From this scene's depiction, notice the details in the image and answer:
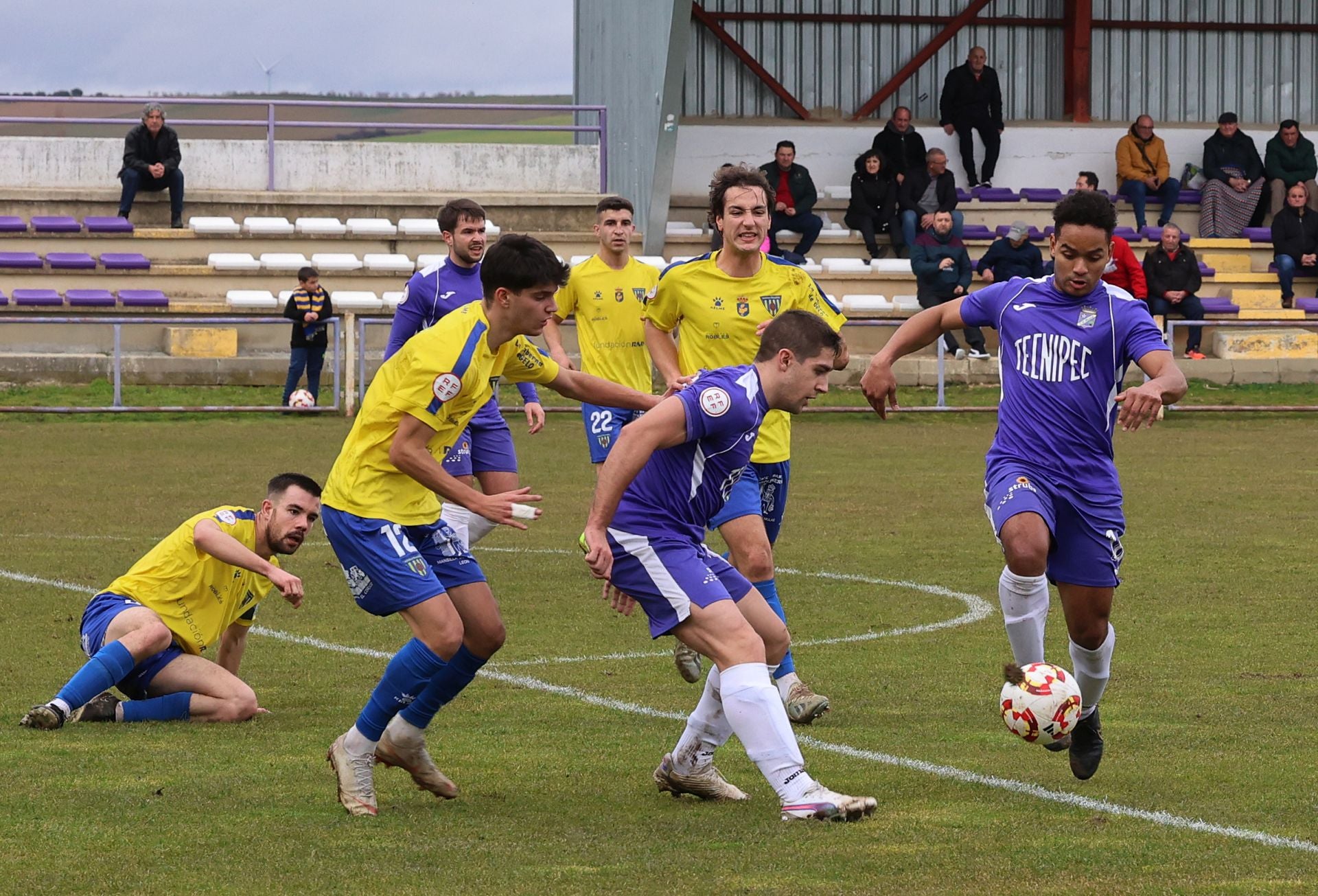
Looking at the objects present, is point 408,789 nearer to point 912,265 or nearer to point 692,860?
point 692,860

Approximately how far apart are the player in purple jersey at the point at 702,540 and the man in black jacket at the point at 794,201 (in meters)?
20.6

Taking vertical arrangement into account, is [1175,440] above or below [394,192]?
below

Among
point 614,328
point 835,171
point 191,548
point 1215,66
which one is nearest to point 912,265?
point 835,171

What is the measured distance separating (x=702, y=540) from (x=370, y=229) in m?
21.9

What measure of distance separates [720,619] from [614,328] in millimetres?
5571

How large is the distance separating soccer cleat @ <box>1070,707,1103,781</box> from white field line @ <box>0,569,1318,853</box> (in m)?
0.15

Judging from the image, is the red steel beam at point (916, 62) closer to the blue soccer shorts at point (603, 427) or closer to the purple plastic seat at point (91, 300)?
the purple plastic seat at point (91, 300)

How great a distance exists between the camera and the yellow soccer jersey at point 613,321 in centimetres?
1095

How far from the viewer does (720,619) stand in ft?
18.2

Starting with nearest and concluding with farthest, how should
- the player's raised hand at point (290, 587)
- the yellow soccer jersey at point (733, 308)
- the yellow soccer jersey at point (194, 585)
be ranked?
the player's raised hand at point (290, 587)
the yellow soccer jersey at point (194, 585)
the yellow soccer jersey at point (733, 308)

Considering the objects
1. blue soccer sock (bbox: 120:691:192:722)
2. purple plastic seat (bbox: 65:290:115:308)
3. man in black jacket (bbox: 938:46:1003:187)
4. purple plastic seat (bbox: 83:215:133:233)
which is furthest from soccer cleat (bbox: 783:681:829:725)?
man in black jacket (bbox: 938:46:1003:187)

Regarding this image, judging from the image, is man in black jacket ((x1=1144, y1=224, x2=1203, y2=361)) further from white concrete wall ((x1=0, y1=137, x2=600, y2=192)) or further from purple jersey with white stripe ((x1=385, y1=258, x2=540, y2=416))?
purple jersey with white stripe ((x1=385, y1=258, x2=540, y2=416))

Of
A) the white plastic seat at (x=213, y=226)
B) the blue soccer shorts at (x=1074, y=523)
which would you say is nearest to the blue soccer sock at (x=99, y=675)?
the blue soccer shorts at (x=1074, y=523)

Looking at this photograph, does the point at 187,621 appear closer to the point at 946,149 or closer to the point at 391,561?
the point at 391,561
